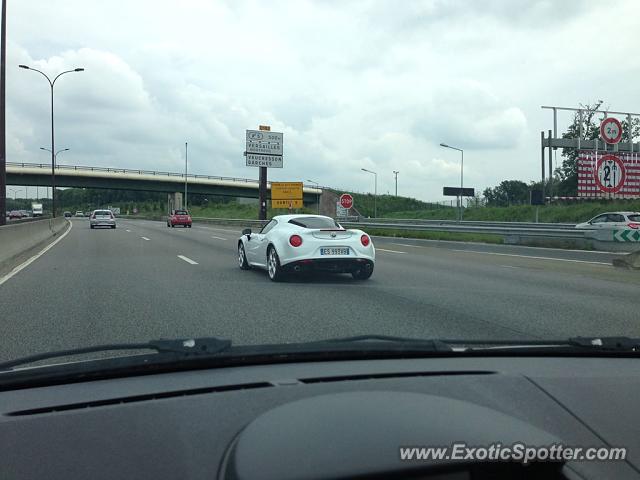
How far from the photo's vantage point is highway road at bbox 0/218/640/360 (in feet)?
20.9

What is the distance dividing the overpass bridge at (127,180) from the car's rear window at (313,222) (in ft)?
211

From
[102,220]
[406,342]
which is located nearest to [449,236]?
[406,342]

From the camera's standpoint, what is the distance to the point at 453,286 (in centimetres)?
1066

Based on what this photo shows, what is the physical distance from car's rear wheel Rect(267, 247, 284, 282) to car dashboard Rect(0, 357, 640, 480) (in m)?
8.04

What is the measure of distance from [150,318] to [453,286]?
574 centimetres

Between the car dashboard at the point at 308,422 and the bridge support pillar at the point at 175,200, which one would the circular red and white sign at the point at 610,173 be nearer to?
the car dashboard at the point at 308,422

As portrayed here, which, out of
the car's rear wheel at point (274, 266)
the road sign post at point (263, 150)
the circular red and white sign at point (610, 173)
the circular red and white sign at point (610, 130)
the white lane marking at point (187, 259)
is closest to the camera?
the car's rear wheel at point (274, 266)

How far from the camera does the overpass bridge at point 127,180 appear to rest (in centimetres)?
6881

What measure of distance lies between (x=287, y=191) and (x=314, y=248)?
35671mm

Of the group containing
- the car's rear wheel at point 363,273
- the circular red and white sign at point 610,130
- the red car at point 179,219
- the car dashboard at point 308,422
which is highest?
the circular red and white sign at point 610,130

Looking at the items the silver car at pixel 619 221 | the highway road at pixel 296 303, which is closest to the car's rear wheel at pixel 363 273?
the highway road at pixel 296 303

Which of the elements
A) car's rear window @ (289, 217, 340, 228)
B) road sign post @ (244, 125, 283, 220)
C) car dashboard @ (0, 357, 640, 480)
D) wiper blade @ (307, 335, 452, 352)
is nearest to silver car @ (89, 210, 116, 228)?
road sign post @ (244, 125, 283, 220)

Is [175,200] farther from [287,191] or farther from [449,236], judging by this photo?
[449,236]

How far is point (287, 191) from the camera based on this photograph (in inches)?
1812
